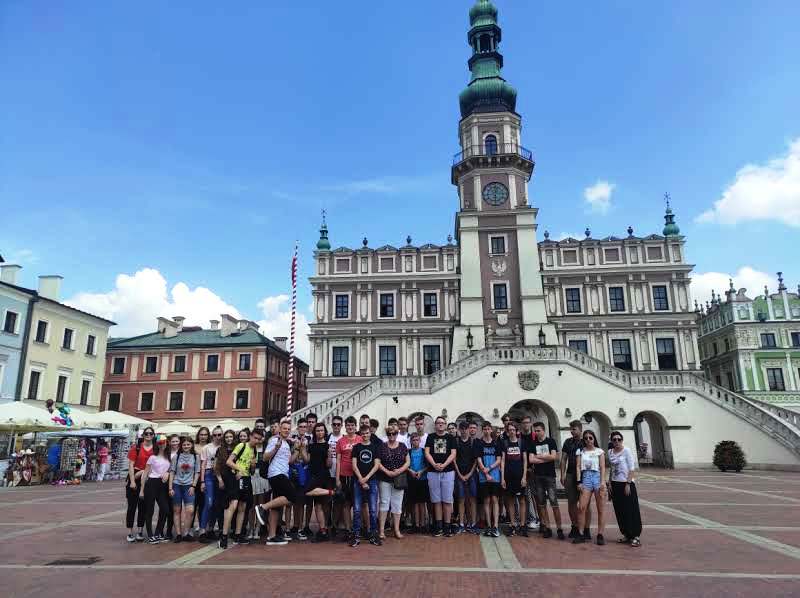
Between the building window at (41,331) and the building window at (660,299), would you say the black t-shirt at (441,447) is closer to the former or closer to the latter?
the building window at (41,331)

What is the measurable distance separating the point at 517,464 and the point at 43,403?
32.1m

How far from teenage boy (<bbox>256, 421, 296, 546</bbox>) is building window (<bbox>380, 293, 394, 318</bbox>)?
2887cm

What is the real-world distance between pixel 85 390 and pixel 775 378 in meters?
56.8

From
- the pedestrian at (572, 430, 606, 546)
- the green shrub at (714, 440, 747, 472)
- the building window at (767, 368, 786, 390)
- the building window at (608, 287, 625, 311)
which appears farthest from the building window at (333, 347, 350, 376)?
the building window at (767, 368, 786, 390)

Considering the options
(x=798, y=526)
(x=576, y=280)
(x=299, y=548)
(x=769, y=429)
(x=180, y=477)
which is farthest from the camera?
(x=576, y=280)

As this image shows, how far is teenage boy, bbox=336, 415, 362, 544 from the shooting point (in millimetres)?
9375

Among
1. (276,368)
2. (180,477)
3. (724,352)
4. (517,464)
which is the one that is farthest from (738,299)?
(180,477)

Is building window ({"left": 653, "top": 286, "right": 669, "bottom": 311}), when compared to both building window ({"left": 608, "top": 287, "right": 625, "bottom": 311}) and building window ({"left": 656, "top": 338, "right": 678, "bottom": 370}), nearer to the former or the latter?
building window ({"left": 608, "top": 287, "right": 625, "bottom": 311})

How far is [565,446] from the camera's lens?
9.49 metres

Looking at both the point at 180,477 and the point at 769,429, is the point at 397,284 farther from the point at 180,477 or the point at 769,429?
the point at 180,477

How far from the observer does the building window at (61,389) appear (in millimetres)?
33062

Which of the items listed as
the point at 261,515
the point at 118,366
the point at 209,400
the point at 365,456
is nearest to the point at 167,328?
the point at 118,366

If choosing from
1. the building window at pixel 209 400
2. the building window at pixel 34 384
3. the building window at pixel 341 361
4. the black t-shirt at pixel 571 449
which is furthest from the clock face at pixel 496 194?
the building window at pixel 34 384

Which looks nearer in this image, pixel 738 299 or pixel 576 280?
pixel 576 280
